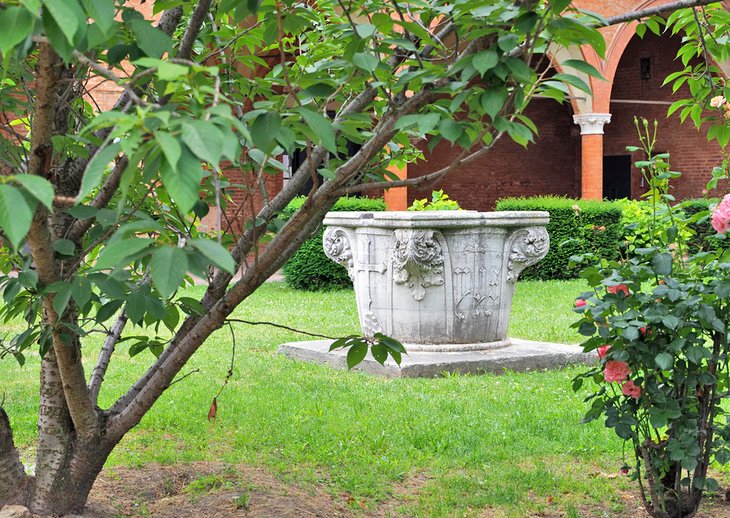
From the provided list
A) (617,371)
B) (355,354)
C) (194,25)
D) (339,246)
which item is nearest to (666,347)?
(617,371)

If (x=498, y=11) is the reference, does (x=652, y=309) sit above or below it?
below

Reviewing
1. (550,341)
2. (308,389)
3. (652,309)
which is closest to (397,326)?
(308,389)

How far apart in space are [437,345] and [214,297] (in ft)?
12.6

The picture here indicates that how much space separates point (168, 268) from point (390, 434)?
10.5 feet

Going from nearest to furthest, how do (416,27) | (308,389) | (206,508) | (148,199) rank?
1. (416,27)
2. (148,199)
3. (206,508)
4. (308,389)

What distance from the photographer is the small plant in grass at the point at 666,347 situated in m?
2.74

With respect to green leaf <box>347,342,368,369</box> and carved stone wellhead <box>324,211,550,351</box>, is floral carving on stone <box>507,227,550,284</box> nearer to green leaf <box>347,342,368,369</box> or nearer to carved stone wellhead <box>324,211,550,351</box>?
carved stone wellhead <box>324,211,550,351</box>

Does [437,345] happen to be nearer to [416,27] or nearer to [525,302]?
[525,302]

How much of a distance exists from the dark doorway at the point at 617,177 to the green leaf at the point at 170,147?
19.7 meters

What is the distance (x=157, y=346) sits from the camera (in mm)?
2754

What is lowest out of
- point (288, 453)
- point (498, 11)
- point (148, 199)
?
point (288, 453)

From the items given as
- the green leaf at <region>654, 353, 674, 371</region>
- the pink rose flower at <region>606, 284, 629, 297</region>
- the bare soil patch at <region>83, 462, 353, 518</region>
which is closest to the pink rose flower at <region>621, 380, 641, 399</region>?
the green leaf at <region>654, 353, 674, 371</region>

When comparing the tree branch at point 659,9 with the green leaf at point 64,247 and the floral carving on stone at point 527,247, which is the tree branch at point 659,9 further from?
the floral carving on stone at point 527,247

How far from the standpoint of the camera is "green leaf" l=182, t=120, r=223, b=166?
1146mm
